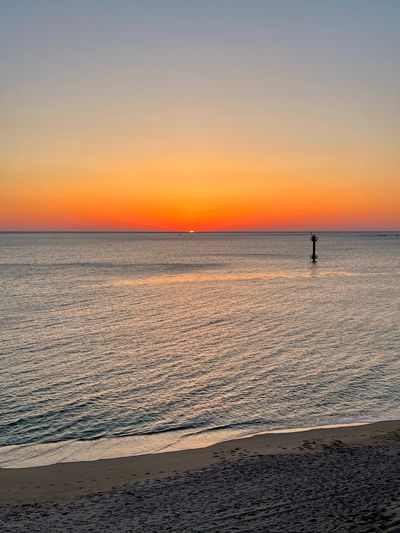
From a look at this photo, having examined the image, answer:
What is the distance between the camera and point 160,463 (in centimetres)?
1647

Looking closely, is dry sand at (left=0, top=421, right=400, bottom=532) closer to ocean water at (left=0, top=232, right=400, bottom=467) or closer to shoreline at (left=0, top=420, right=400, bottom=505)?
shoreline at (left=0, top=420, right=400, bottom=505)

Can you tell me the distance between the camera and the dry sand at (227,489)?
1190 cm

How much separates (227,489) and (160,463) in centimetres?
328

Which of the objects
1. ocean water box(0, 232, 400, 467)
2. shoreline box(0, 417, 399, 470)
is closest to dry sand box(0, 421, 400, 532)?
shoreline box(0, 417, 399, 470)

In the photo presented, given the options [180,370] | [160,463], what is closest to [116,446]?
[160,463]

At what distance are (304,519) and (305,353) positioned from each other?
20.8 meters

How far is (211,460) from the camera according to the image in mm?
16484

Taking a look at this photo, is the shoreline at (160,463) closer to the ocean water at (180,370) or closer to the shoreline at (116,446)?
the shoreline at (116,446)

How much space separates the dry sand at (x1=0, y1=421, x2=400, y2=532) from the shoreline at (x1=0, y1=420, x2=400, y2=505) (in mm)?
31

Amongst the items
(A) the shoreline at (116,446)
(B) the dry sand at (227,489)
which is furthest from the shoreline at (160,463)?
(A) the shoreline at (116,446)

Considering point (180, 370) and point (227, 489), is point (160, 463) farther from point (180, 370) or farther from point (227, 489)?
point (180, 370)

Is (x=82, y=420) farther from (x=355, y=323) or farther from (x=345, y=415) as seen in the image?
(x=355, y=323)

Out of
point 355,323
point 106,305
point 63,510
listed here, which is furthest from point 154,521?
point 106,305

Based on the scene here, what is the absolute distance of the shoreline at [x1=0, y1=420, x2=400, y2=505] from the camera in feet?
47.4
